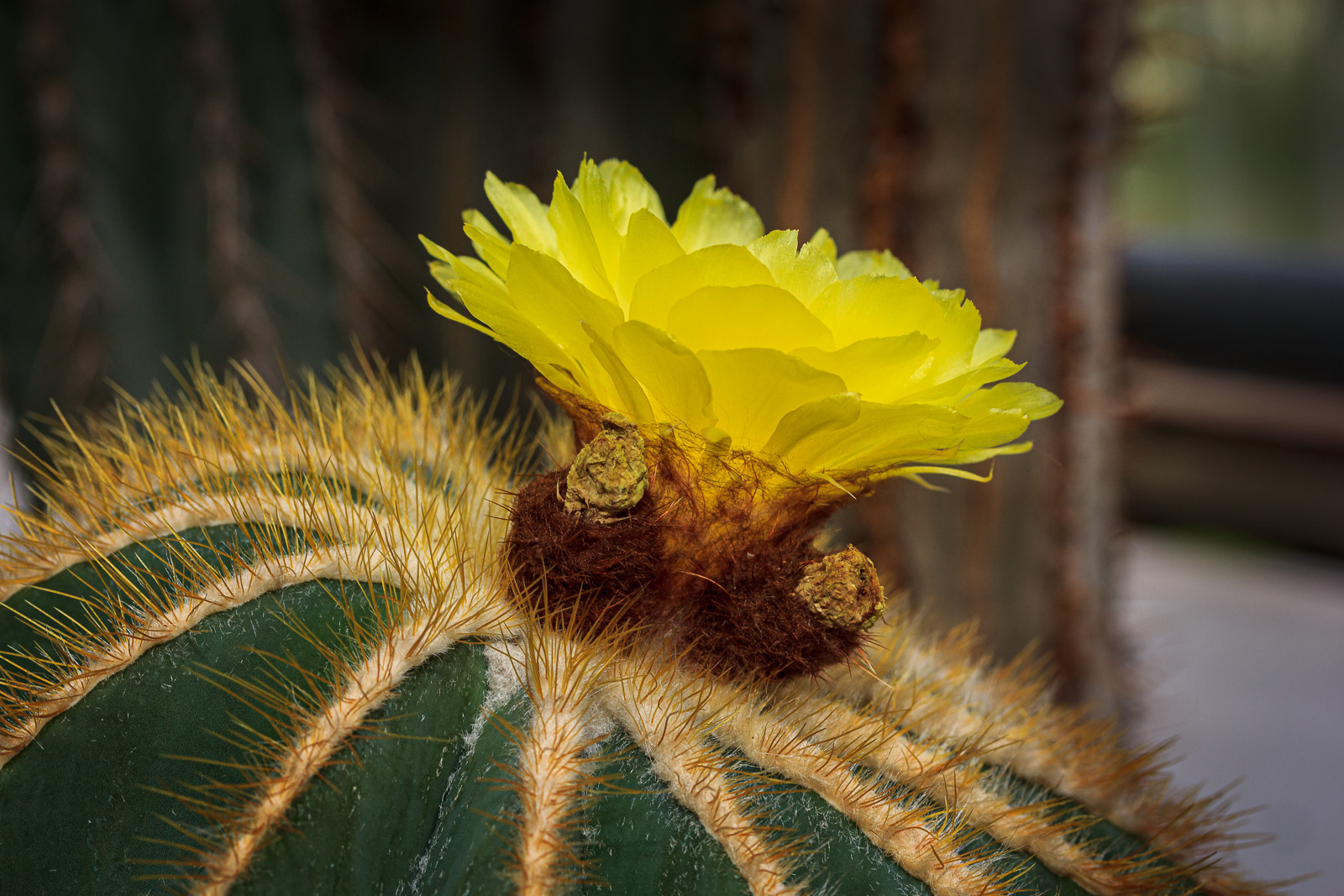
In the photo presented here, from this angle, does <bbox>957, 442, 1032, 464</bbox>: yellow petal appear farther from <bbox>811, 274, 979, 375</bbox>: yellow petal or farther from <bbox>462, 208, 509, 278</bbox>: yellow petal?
<bbox>462, 208, 509, 278</bbox>: yellow petal

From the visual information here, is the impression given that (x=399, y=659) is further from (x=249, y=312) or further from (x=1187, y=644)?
(x=1187, y=644)

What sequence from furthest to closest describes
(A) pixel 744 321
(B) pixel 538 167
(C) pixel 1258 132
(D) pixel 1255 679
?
(C) pixel 1258 132
(D) pixel 1255 679
(B) pixel 538 167
(A) pixel 744 321

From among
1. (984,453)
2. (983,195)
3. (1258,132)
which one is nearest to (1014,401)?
(984,453)

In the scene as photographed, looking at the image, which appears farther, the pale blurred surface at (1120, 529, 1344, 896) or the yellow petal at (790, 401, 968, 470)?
the pale blurred surface at (1120, 529, 1344, 896)

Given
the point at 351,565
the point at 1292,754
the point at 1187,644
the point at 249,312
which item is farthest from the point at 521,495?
the point at 1187,644

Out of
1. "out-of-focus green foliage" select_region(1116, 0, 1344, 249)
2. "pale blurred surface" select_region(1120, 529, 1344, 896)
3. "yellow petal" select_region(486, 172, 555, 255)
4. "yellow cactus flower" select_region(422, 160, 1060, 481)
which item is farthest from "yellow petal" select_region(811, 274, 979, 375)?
"out-of-focus green foliage" select_region(1116, 0, 1344, 249)

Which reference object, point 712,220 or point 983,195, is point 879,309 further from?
point 983,195

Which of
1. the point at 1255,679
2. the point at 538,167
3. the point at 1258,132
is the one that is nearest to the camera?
the point at 538,167

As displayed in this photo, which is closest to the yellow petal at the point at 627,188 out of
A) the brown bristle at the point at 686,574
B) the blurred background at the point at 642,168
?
the brown bristle at the point at 686,574
